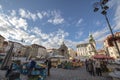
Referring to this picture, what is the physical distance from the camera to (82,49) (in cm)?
10325

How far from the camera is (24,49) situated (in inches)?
3059

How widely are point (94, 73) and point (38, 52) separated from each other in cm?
7078

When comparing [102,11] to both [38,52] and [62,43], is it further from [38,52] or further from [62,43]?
[38,52]

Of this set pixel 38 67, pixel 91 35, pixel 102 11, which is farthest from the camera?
pixel 91 35

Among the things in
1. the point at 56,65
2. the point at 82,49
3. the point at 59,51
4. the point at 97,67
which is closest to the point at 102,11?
the point at 97,67

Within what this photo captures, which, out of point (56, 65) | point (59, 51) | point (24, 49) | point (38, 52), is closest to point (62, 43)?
point (59, 51)

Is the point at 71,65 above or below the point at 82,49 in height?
below

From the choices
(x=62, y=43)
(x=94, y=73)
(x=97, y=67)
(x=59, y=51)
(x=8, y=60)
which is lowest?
(x=94, y=73)

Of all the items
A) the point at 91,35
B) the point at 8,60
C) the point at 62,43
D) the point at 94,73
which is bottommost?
the point at 94,73

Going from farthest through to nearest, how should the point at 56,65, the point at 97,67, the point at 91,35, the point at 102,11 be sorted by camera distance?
1. the point at 91,35
2. the point at 56,65
3. the point at 102,11
4. the point at 97,67

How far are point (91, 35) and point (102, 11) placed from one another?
6031 centimetres

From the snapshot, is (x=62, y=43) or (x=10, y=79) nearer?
(x=10, y=79)

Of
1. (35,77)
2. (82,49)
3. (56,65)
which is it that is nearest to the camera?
(35,77)

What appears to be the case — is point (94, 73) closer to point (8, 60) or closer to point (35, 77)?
point (35, 77)
